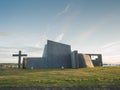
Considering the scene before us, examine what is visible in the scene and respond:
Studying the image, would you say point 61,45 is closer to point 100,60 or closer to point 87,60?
point 87,60

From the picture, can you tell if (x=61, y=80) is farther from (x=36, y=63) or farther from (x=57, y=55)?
(x=57, y=55)

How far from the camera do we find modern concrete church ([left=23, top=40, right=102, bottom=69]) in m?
42.0

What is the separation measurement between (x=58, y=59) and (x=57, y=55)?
3.59 feet

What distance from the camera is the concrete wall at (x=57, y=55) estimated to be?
43.2m

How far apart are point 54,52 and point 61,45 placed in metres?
2.96

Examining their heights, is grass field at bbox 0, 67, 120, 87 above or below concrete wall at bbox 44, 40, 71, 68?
below

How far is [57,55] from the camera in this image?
44.1 meters

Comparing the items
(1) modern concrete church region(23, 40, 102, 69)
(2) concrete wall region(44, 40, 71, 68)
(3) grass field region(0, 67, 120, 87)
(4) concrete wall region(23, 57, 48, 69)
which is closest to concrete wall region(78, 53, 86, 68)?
(1) modern concrete church region(23, 40, 102, 69)

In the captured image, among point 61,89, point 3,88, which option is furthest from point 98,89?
point 3,88

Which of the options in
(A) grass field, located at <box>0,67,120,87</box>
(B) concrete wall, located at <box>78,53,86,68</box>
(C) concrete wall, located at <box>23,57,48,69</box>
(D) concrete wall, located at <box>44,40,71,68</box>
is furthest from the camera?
(D) concrete wall, located at <box>44,40,71,68</box>

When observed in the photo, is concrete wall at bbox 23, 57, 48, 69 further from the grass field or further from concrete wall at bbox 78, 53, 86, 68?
the grass field

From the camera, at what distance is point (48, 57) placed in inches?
1700

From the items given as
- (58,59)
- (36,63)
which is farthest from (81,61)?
(36,63)

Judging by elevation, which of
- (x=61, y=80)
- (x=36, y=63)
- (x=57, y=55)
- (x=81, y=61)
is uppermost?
(x=57, y=55)
